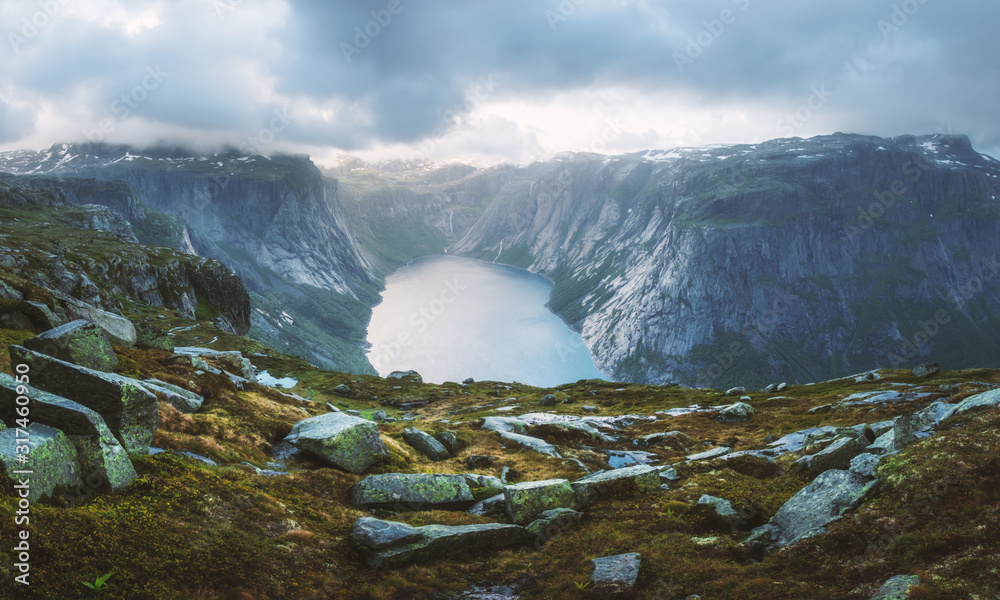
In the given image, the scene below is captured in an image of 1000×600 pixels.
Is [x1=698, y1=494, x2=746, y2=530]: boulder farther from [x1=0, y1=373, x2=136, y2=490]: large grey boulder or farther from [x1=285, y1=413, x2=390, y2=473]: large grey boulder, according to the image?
[x1=0, y1=373, x2=136, y2=490]: large grey boulder

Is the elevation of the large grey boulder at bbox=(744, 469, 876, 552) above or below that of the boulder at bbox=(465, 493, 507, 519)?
below

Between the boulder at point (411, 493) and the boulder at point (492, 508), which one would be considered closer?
the boulder at point (411, 493)

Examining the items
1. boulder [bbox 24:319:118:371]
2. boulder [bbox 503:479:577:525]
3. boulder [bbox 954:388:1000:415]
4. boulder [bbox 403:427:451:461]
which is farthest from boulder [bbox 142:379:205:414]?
boulder [bbox 954:388:1000:415]

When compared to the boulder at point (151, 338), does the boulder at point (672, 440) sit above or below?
below

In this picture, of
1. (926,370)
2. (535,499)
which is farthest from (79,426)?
(926,370)

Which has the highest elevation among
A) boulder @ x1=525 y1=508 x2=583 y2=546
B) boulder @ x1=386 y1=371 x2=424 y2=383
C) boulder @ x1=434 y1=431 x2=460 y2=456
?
boulder @ x1=386 y1=371 x2=424 y2=383

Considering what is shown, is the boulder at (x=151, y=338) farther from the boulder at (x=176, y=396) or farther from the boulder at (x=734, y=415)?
the boulder at (x=734, y=415)

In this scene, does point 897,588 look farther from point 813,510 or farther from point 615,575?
point 615,575

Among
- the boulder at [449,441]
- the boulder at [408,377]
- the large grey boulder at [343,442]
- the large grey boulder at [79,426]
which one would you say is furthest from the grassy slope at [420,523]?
the boulder at [408,377]
